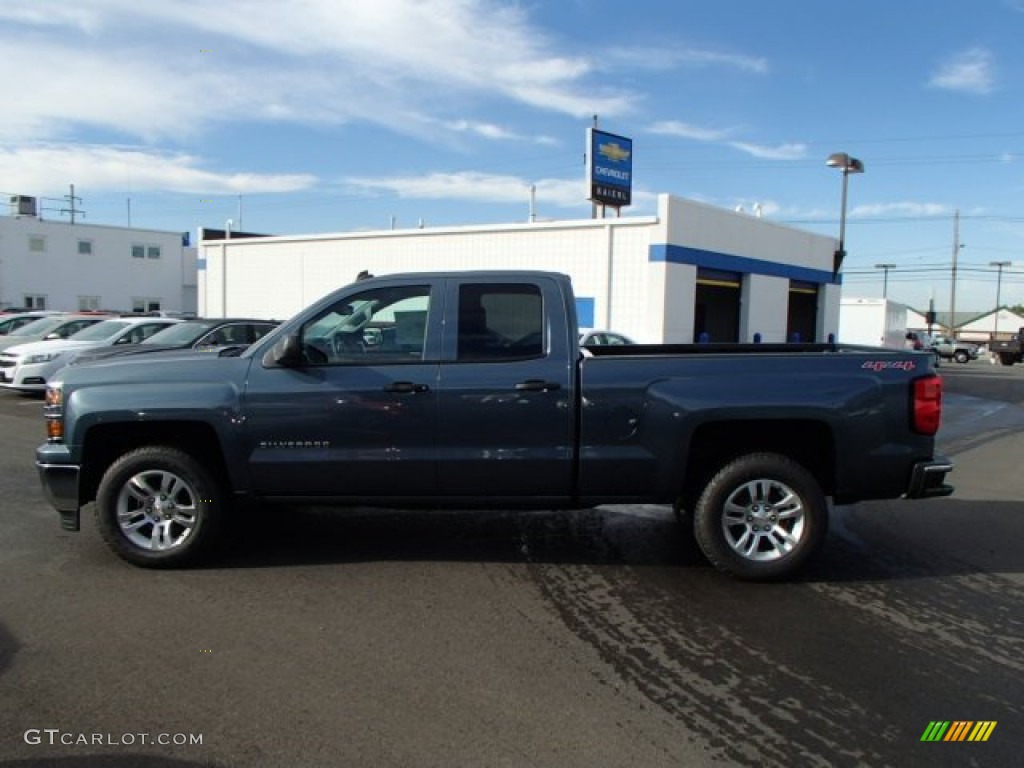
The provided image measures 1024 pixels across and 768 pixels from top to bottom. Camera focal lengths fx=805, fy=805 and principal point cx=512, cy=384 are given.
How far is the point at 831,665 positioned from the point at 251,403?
373cm

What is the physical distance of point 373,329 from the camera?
5383 mm

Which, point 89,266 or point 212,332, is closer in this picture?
point 212,332

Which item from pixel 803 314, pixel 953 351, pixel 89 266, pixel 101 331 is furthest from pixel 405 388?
pixel 953 351

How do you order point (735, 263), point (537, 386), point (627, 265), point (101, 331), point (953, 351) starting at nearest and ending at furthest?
1. point (537, 386)
2. point (101, 331)
3. point (627, 265)
4. point (735, 263)
5. point (953, 351)

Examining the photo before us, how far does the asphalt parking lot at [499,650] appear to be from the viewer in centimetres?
329

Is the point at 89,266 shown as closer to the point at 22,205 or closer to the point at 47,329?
the point at 22,205

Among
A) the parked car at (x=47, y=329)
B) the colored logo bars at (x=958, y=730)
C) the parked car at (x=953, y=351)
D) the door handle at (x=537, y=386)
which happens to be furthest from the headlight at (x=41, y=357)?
the parked car at (x=953, y=351)

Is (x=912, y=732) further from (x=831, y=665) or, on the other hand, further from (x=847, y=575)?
(x=847, y=575)

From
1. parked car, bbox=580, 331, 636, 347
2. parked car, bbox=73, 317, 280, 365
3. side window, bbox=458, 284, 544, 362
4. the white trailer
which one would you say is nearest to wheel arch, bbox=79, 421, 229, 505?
side window, bbox=458, 284, 544, 362

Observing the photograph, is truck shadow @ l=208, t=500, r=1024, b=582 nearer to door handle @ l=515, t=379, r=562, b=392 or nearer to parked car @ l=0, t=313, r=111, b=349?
door handle @ l=515, t=379, r=562, b=392

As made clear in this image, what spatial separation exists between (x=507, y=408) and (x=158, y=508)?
2.44 metres

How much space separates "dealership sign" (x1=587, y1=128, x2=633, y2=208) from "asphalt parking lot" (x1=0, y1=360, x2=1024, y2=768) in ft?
68.1

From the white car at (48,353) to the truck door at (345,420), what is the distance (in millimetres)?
10846

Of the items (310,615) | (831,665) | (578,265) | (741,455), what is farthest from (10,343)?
(831,665)
